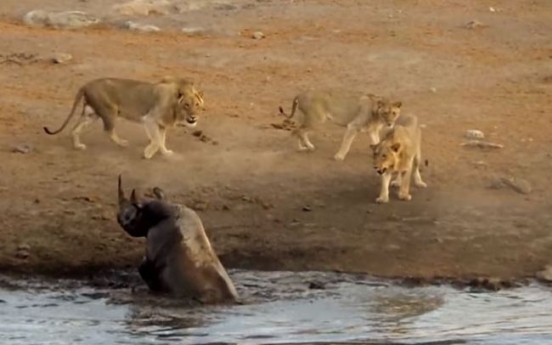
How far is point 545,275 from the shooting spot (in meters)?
11.7

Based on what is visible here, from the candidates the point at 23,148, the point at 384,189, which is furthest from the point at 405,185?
the point at 23,148

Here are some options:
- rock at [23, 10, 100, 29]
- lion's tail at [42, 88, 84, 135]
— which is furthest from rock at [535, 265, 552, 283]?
rock at [23, 10, 100, 29]

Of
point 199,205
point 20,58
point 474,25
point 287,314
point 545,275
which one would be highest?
point 474,25

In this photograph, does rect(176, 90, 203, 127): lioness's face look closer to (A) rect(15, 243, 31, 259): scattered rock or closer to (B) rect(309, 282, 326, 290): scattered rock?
(A) rect(15, 243, 31, 259): scattered rock

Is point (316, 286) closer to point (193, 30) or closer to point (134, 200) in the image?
point (134, 200)

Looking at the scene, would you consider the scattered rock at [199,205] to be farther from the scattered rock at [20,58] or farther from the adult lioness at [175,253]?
the scattered rock at [20,58]

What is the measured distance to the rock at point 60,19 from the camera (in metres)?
19.8

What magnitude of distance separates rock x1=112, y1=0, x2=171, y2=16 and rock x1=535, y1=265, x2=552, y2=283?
9.95 meters

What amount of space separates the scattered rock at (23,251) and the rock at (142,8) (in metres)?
8.94

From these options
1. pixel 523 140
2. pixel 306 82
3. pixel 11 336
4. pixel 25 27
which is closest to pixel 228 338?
pixel 11 336

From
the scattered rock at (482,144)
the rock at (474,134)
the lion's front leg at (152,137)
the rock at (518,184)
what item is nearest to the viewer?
the rock at (518,184)

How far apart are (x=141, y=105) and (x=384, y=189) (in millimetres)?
2339

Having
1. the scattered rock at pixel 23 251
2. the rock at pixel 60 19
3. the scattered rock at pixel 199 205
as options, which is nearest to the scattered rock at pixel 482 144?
the scattered rock at pixel 199 205

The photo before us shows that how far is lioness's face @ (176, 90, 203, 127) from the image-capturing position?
46.5 ft
